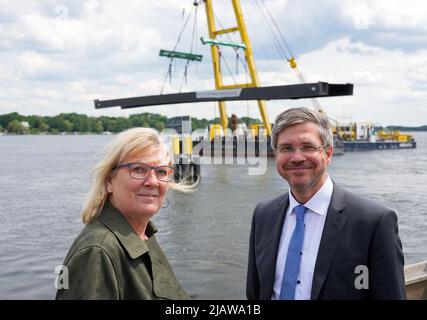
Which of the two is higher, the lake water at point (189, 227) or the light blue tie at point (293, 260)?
the light blue tie at point (293, 260)

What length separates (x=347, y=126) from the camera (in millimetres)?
59625

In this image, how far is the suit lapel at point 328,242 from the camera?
209 cm

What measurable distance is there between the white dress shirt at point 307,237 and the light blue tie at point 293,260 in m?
0.02

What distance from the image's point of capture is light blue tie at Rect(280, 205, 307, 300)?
2180 millimetres

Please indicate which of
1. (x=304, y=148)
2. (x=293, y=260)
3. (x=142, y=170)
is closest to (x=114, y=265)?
(x=142, y=170)

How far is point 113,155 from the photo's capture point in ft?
6.30

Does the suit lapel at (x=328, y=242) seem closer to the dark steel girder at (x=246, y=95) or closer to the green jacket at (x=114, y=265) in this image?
the green jacket at (x=114, y=265)

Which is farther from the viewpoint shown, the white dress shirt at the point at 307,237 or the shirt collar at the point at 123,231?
the white dress shirt at the point at 307,237

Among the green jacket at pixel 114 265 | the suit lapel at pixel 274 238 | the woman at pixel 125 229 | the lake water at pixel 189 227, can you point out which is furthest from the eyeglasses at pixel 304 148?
the lake water at pixel 189 227

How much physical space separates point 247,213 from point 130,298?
13.1 metres

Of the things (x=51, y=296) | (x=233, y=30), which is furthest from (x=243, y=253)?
(x=233, y=30)

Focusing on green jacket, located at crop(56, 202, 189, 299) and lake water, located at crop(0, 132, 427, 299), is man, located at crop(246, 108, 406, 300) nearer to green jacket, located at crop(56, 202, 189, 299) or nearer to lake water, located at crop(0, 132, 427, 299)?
green jacket, located at crop(56, 202, 189, 299)

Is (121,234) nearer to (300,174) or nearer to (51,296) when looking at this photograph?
(300,174)

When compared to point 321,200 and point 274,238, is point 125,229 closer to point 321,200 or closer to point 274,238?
point 274,238
